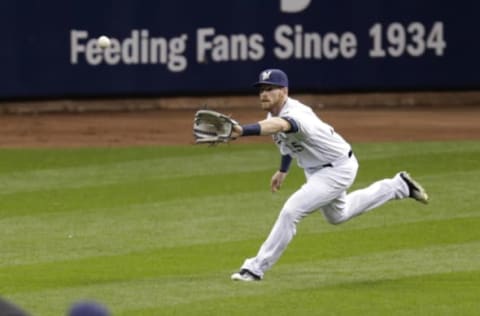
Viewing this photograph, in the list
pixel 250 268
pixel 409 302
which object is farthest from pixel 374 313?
pixel 250 268

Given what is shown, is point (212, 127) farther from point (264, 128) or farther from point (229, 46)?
point (229, 46)

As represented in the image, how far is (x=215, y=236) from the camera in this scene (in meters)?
12.6

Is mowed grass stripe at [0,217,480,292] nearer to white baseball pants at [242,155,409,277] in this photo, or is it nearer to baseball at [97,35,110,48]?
white baseball pants at [242,155,409,277]

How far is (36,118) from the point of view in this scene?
69.5ft

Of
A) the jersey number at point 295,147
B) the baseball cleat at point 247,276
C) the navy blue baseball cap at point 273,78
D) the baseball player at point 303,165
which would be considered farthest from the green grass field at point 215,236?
the navy blue baseball cap at point 273,78

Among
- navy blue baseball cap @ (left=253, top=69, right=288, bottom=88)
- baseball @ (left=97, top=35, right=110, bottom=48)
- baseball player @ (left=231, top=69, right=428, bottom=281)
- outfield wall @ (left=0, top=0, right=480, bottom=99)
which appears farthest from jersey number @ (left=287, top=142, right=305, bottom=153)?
outfield wall @ (left=0, top=0, right=480, bottom=99)

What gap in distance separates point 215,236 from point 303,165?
7.55 ft

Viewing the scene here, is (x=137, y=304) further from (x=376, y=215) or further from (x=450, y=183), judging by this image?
(x=450, y=183)

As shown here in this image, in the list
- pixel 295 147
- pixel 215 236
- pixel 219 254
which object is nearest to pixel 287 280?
pixel 295 147

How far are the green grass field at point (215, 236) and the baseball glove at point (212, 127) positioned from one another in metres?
1.09

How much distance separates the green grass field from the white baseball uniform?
1.02ft

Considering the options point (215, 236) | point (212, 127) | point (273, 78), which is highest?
point (273, 78)

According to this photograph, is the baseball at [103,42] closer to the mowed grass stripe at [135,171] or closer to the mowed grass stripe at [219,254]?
the mowed grass stripe at [135,171]

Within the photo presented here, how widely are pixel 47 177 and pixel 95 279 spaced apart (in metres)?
5.95
